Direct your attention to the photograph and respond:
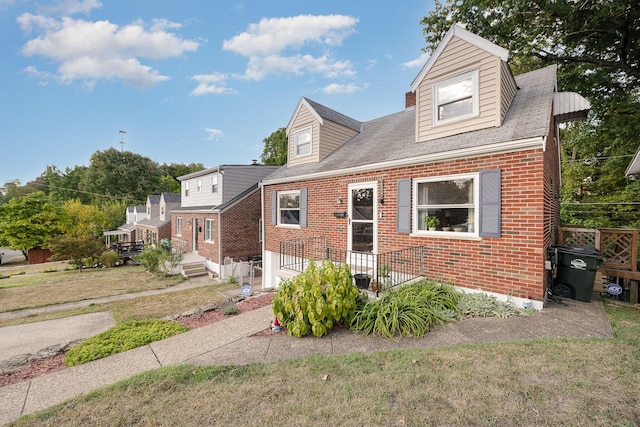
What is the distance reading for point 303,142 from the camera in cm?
1128

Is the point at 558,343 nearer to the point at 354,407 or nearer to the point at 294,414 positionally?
the point at 354,407

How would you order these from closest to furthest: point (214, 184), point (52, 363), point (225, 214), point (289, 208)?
point (52, 363) < point (289, 208) < point (225, 214) < point (214, 184)

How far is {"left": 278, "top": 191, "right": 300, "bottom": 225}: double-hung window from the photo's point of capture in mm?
10195

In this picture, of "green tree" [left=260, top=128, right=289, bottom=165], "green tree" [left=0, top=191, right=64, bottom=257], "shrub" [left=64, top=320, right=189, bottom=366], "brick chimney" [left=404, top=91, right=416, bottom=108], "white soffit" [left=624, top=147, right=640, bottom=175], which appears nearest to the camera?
"shrub" [left=64, top=320, right=189, bottom=366]

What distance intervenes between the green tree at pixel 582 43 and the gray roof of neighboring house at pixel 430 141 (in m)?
3.89

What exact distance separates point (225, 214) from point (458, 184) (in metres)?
12.4

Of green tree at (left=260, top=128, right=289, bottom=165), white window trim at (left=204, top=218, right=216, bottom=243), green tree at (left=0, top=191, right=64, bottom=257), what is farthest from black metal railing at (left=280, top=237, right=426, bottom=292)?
green tree at (left=0, top=191, right=64, bottom=257)

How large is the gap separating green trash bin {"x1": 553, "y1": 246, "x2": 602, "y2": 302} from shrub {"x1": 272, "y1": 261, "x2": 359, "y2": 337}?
5.09 m

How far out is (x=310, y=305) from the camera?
14.2ft

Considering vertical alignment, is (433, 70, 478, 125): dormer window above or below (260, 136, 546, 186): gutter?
above

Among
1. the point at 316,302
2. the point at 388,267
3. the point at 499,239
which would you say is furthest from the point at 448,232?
the point at 316,302

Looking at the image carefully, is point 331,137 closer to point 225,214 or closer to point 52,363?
point 225,214

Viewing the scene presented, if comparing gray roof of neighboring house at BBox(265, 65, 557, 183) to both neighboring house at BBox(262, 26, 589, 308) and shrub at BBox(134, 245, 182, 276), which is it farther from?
shrub at BBox(134, 245, 182, 276)

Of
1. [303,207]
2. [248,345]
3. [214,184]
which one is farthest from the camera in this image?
[214,184]
